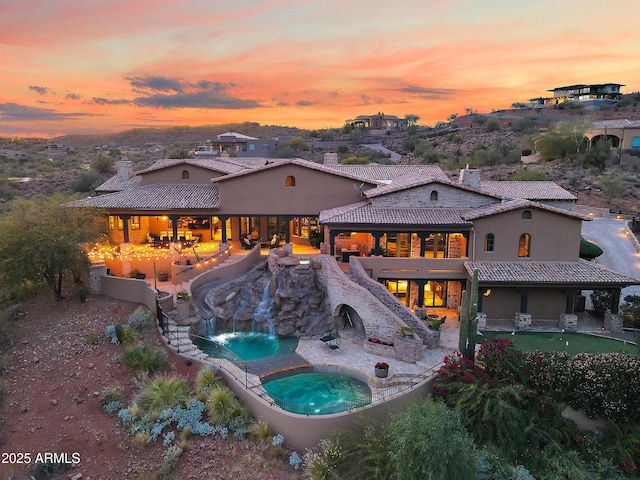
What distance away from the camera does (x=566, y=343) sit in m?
23.0

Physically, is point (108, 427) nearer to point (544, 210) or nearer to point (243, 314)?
point (243, 314)

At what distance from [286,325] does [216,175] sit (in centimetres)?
1435

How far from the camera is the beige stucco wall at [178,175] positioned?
117 feet

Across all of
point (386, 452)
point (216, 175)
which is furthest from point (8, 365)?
point (216, 175)

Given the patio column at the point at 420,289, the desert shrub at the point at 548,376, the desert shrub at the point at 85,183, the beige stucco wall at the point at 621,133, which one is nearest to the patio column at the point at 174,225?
the patio column at the point at 420,289

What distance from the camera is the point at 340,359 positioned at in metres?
22.9

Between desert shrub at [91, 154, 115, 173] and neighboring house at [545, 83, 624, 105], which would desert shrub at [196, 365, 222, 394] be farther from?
neighboring house at [545, 83, 624, 105]

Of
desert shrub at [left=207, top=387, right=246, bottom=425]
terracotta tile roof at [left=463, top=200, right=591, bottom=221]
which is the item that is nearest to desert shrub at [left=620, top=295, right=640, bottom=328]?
terracotta tile roof at [left=463, top=200, right=591, bottom=221]

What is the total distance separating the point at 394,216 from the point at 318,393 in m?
12.0

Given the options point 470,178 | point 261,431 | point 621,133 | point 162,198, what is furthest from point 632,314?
point 621,133

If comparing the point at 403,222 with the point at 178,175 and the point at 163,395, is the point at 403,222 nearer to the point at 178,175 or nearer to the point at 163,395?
the point at 163,395

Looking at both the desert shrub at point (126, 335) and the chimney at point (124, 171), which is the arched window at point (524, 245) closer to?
the desert shrub at point (126, 335)

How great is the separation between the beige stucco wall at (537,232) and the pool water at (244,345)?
12.3 meters

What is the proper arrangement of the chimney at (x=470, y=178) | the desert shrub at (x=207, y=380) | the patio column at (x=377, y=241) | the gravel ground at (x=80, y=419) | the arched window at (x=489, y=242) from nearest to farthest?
1. the gravel ground at (x=80, y=419)
2. the desert shrub at (x=207, y=380)
3. the arched window at (x=489, y=242)
4. the patio column at (x=377, y=241)
5. the chimney at (x=470, y=178)
